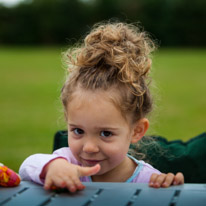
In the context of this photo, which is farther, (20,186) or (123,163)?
(123,163)

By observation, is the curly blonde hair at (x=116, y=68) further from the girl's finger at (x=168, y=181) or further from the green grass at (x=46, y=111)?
the girl's finger at (x=168, y=181)

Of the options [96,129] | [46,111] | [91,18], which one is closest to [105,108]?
[96,129]

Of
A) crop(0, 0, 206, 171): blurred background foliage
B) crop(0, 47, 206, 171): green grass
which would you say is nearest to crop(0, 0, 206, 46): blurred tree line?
crop(0, 0, 206, 171): blurred background foliage

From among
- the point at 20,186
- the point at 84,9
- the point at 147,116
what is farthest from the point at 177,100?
the point at 84,9

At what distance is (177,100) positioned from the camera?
438 inches

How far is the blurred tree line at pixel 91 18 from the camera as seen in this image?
40.5m

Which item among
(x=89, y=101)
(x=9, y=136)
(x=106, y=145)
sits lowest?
(x=9, y=136)

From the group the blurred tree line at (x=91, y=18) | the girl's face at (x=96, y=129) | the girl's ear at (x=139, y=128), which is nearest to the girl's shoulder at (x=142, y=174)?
the girl's ear at (x=139, y=128)

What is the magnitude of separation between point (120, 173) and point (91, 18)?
133 ft

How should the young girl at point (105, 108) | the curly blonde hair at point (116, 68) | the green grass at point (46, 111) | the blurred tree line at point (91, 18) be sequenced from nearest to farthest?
the young girl at point (105, 108) < the curly blonde hair at point (116, 68) < the green grass at point (46, 111) < the blurred tree line at point (91, 18)

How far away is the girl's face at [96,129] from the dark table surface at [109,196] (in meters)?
0.42

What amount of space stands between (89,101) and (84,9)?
135 feet

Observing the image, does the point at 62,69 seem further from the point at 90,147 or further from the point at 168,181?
the point at 168,181

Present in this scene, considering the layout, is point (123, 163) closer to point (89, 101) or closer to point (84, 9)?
point (89, 101)
